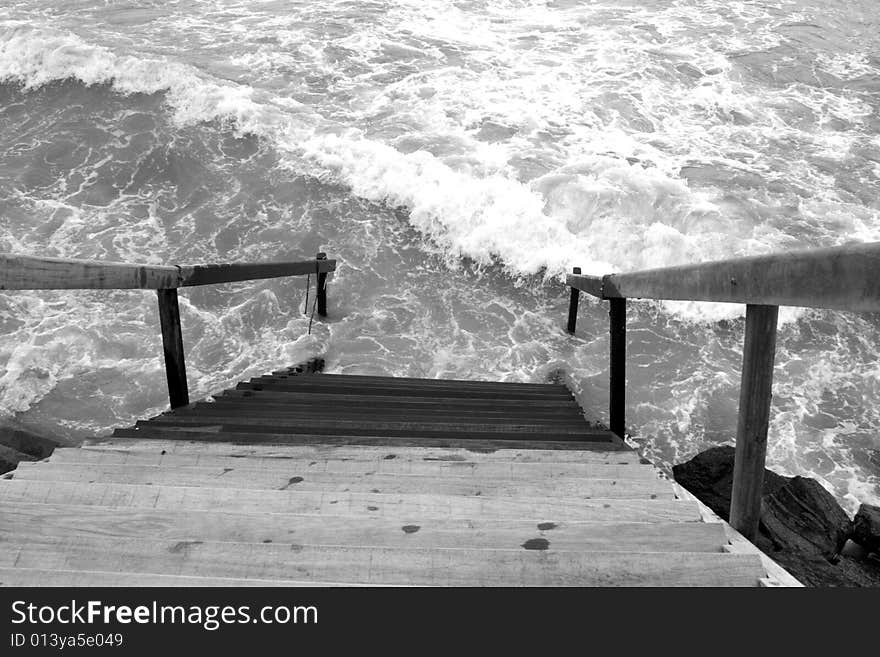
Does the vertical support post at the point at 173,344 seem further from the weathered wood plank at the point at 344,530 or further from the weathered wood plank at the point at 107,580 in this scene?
the weathered wood plank at the point at 107,580

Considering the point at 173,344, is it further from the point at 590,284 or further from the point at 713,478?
the point at 713,478

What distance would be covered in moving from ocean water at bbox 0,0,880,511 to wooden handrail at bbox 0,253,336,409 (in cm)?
250

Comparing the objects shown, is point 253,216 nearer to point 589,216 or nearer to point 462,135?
point 462,135

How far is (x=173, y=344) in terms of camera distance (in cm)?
474

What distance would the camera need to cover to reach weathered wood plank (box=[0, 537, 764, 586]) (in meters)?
1.98

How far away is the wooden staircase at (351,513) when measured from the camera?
2.01 metres

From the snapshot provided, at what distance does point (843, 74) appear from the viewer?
13898 millimetres

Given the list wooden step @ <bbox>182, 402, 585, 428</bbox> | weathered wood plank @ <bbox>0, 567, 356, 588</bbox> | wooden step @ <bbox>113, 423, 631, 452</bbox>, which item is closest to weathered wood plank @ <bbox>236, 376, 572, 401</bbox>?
wooden step @ <bbox>182, 402, 585, 428</bbox>

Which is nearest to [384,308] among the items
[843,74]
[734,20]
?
[843,74]

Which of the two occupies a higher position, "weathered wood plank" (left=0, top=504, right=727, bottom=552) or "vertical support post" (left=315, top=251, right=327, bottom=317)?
"weathered wood plank" (left=0, top=504, right=727, bottom=552)

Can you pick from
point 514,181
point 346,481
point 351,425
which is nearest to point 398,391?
point 351,425

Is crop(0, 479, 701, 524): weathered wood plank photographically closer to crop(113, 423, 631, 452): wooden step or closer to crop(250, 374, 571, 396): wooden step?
crop(113, 423, 631, 452): wooden step

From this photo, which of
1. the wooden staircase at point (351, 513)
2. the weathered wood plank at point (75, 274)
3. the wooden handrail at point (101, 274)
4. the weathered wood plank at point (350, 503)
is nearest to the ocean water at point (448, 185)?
the wooden handrail at point (101, 274)

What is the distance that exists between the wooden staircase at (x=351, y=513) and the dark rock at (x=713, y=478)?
1.95m
